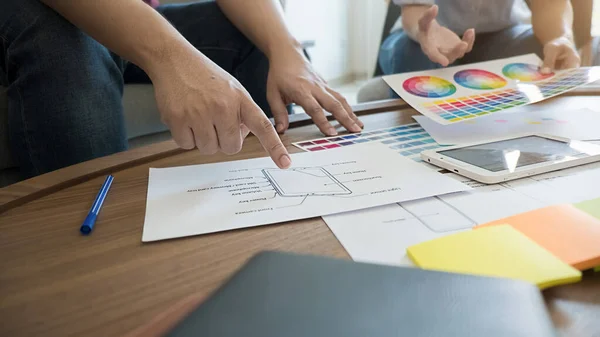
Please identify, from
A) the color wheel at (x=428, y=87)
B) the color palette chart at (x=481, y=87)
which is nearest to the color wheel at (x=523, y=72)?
the color palette chart at (x=481, y=87)

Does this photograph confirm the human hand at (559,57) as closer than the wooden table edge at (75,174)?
No

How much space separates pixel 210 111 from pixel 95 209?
150mm

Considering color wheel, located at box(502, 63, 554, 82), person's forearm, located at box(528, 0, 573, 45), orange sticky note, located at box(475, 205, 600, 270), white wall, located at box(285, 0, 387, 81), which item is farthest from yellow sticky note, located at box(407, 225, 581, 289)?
white wall, located at box(285, 0, 387, 81)

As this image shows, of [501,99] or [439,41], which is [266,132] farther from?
[439,41]

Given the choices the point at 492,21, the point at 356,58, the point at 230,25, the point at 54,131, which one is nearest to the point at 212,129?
the point at 54,131

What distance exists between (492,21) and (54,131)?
104 centimetres

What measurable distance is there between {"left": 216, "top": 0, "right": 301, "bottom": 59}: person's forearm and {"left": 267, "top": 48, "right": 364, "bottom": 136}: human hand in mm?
23

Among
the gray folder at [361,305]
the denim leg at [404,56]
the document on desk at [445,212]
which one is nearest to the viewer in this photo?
the gray folder at [361,305]

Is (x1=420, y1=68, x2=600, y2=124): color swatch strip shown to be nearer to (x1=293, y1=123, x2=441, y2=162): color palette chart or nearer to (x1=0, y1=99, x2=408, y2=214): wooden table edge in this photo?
(x1=293, y1=123, x2=441, y2=162): color palette chart

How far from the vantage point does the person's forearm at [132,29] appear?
1.81 feet

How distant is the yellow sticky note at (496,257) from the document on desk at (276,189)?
10 centimetres

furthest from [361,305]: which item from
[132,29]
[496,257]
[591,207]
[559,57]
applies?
[559,57]

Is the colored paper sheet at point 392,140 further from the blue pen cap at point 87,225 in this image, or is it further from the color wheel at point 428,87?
the blue pen cap at point 87,225

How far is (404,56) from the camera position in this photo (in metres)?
1.22
